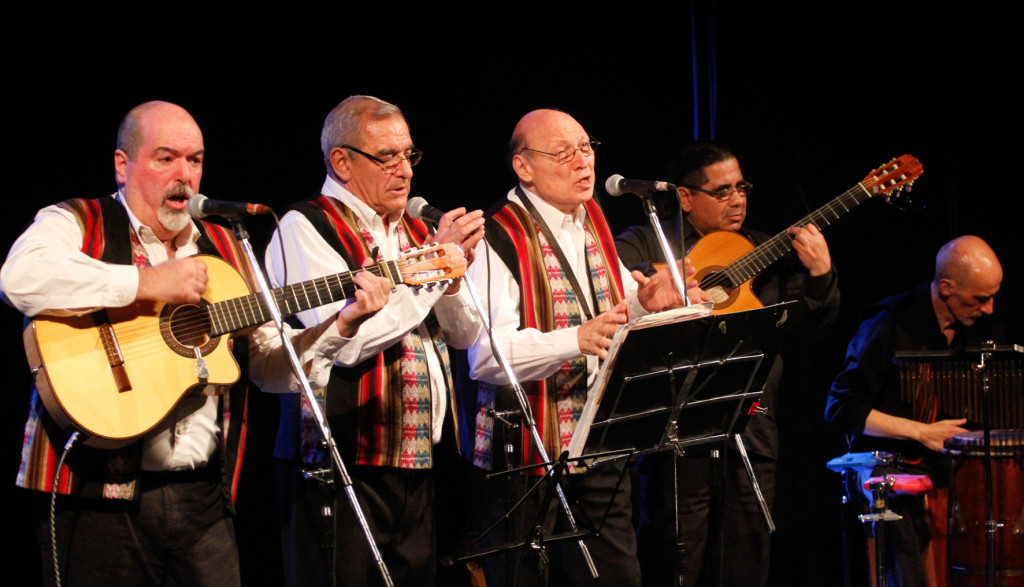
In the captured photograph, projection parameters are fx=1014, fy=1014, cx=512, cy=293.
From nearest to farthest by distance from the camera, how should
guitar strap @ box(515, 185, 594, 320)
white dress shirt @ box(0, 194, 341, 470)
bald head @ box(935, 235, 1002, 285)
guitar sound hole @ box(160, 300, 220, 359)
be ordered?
1. white dress shirt @ box(0, 194, 341, 470)
2. guitar sound hole @ box(160, 300, 220, 359)
3. guitar strap @ box(515, 185, 594, 320)
4. bald head @ box(935, 235, 1002, 285)

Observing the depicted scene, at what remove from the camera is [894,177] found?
4.94 m

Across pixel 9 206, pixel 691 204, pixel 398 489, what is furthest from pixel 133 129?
pixel 691 204

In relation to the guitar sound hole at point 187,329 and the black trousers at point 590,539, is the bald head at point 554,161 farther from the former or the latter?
the guitar sound hole at point 187,329

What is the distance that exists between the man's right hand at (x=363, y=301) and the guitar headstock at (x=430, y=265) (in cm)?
9

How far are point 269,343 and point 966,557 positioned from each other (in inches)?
139

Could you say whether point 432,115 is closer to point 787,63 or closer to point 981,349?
point 787,63

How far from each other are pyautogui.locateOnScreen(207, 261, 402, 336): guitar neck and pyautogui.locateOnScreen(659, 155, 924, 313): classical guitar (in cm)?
206

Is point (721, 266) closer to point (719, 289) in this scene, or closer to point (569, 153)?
point (719, 289)

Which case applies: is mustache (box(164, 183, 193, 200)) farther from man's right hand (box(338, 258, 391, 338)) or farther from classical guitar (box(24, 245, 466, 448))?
man's right hand (box(338, 258, 391, 338))

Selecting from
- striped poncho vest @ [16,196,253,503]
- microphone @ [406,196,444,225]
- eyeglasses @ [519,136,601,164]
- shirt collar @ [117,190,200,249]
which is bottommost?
striped poncho vest @ [16,196,253,503]

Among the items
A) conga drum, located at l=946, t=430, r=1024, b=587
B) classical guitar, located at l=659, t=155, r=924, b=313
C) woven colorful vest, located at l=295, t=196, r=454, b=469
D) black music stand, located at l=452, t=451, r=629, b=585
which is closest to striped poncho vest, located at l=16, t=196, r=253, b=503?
woven colorful vest, located at l=295, t=196, r=454, b=469

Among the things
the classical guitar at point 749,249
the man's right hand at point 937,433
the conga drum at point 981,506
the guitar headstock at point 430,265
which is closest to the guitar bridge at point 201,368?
the guitar headstock at point 430,265

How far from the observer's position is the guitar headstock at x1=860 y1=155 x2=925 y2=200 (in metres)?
4.92

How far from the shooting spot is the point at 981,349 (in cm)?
477
